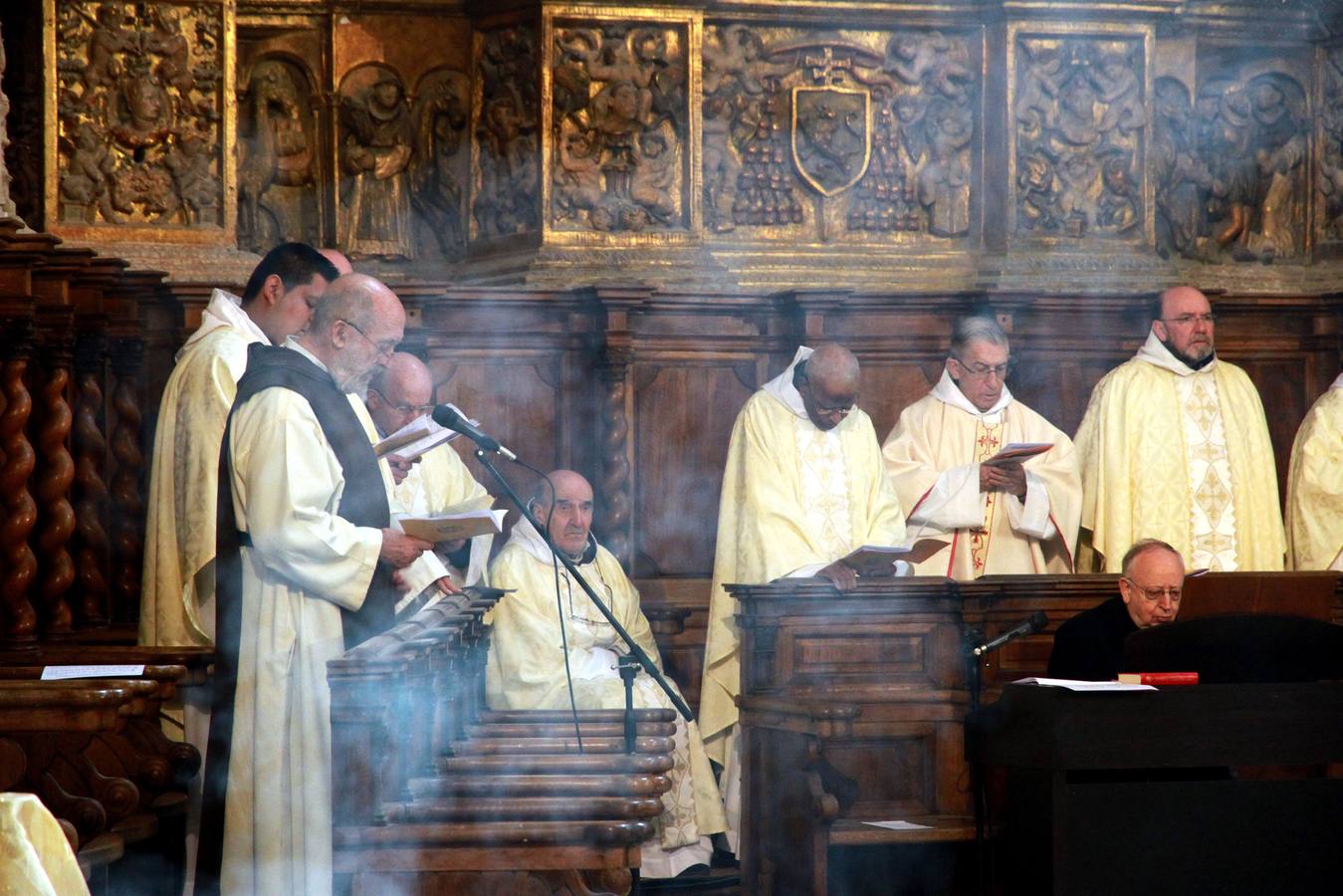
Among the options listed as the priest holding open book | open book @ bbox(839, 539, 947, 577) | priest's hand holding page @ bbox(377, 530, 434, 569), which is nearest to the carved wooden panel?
the priest holding open book

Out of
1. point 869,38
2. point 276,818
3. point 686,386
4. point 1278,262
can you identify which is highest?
point 869,38

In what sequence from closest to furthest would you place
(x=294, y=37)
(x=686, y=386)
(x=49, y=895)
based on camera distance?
1. (x=49, y=895)
2. (x=686, y=386)
3. (x=294, y=37)

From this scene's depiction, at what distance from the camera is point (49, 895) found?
2.71 m

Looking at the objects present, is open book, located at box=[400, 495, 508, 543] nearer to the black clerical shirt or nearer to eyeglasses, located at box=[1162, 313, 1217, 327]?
the black clerical shirt

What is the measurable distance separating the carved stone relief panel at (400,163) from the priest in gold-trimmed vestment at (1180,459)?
11.8 feet

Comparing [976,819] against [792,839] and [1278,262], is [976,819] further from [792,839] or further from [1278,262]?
[1278,262]

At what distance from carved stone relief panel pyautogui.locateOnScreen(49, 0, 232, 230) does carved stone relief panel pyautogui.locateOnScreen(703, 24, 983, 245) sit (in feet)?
8.38

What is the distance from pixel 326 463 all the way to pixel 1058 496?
4316 millimetres

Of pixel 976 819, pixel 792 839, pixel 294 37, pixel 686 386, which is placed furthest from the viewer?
pixel 294 37

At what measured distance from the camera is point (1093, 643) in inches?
250

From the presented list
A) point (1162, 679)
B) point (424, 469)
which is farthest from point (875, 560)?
point (424, 469)

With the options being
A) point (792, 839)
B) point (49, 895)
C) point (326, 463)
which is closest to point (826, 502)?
point (792, 839)

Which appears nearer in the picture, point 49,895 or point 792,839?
point 49,895

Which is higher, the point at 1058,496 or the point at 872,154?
the point at 872,154
